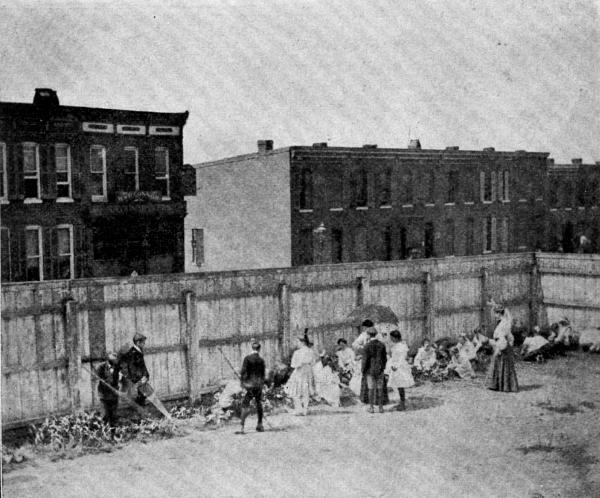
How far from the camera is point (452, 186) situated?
4031 centimetres

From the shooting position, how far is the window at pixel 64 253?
26.5 metres

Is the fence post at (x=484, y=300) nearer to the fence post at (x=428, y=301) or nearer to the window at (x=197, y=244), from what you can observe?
the fence post at (x=428, y=301)

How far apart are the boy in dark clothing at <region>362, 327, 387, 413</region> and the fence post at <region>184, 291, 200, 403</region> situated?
3172 mm

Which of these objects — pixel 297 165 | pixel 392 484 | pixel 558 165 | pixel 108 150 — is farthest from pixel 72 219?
pixel 558 165

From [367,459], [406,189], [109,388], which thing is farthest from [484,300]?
[406,189]

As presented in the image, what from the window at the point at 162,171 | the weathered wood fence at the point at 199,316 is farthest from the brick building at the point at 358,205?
the weathered wood fence at the point at 199,316

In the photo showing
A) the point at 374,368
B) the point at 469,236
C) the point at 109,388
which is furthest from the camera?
the point at 469,236

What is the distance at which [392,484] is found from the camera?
8.60m

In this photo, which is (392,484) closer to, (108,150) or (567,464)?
(567,464)

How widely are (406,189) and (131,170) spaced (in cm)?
1692

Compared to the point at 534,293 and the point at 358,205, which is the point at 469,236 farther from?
the point at 534,293

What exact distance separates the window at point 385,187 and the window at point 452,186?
14.8 feet

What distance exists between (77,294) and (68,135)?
17.4 m

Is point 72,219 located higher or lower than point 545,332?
higher
